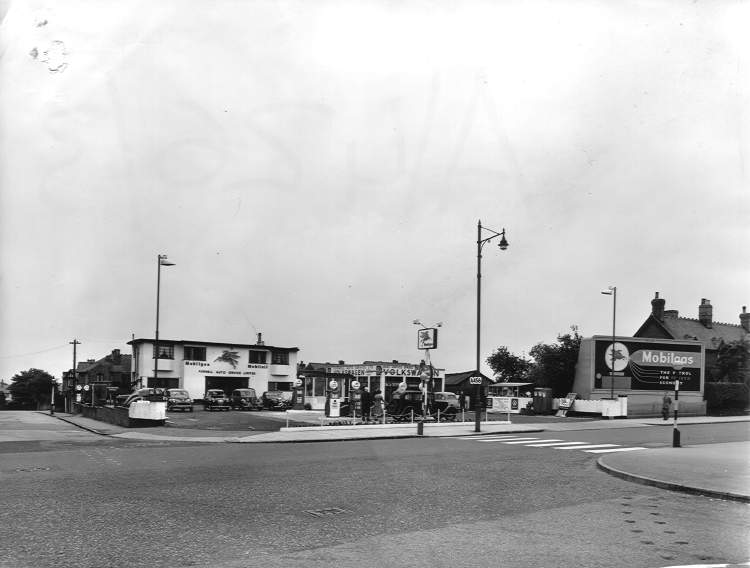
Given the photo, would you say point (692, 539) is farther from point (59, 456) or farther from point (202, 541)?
point (59, 456)

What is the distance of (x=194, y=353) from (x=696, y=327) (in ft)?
156

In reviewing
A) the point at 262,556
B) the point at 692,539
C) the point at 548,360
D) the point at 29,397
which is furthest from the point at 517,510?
the point at 29,397

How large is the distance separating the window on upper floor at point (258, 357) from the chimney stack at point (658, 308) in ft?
126

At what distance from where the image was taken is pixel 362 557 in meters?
7.29

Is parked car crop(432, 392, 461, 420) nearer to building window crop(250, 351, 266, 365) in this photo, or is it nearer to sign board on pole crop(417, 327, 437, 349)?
sign board on pole crop(417, 327, 437, 349)

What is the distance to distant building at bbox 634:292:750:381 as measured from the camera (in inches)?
2594

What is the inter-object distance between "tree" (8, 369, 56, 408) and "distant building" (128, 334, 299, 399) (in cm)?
5576

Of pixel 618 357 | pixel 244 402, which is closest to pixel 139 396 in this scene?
pixel 244 402

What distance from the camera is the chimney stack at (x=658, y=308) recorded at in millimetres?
68875

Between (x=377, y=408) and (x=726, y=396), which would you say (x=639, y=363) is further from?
(x=377, y=408)

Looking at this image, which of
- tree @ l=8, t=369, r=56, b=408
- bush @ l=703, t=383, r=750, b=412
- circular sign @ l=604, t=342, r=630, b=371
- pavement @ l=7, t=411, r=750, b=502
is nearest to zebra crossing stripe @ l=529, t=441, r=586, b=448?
pavement @ l=7, t=411, r=750, b=502

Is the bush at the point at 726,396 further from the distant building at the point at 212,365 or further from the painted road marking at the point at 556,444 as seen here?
the distant building at the point at 212,365

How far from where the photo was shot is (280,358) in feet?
228

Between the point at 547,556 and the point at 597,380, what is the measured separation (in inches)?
1574
